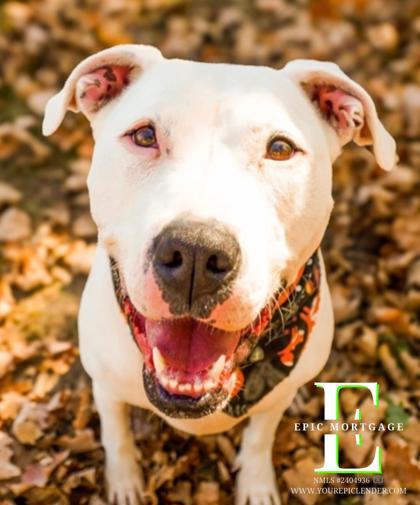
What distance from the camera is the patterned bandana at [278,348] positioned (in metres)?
2.67

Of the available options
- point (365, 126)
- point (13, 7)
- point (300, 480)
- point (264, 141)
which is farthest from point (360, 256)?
point (13, 7)

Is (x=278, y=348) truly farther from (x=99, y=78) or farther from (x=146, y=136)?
(x=99, y=78)

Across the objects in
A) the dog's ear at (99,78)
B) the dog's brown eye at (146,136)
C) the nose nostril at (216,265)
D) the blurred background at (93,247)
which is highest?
the dog's ear at (99,78)

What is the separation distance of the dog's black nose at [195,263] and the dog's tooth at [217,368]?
30cm

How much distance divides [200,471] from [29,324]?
1.05 metres

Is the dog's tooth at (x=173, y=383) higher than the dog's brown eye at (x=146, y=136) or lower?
lower

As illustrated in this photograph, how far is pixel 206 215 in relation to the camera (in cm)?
202

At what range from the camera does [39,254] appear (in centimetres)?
393

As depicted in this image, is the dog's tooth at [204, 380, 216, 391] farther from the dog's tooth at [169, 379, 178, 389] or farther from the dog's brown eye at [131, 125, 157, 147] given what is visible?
the dog's brown eye at [131, 125, 157, 147]

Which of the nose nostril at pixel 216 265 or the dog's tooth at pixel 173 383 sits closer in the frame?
the nose nostril at pixel 216 265

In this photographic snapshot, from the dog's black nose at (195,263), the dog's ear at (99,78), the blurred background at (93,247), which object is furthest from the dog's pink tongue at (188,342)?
the blurred background at (93,247)

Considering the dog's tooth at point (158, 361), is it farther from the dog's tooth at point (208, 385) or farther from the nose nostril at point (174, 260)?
the nose nostril at point (174, 260)

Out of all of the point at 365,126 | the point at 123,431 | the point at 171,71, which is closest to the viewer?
the point at 171,71

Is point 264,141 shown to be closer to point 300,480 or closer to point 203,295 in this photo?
point 203,295
